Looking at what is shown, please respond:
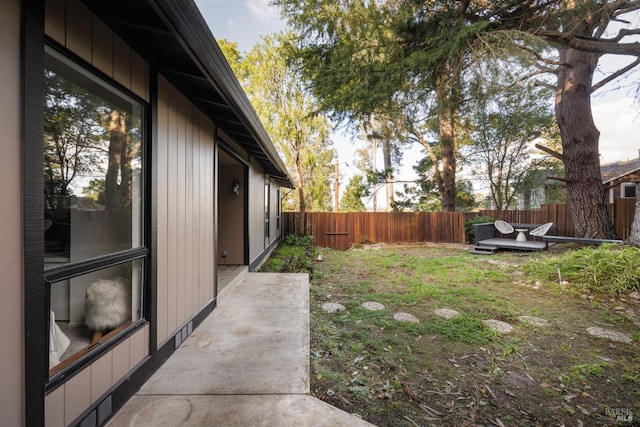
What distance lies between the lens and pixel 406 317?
11.1 ft

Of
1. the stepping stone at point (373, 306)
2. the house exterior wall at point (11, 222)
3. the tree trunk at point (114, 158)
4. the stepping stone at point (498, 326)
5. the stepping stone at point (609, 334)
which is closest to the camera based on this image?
the house exterior wall at point (11, 222)

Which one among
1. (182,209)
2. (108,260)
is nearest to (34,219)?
(108,260)

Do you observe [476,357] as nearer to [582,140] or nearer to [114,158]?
[114,158]

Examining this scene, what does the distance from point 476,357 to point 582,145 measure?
7222mm

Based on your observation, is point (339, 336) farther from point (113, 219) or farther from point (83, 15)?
Result: point (83, 15)

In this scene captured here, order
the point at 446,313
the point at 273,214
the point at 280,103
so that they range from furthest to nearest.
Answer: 1. the point at 280,103
2. the point at 273,214
3. the point at 446,313

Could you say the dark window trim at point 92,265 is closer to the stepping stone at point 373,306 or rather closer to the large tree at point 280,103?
the stepping stone at point 373,306

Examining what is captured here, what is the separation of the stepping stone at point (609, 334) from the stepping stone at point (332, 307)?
273 cm

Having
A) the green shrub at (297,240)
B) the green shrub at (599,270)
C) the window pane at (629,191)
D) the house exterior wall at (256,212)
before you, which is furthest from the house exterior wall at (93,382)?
the window pane at (629,191)

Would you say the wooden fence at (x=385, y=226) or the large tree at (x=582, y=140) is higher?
the large tree at (x=582, y=140)

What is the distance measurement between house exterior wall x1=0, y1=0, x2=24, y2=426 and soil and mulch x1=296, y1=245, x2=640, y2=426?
1562 millimetres

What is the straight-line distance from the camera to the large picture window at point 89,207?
138cm

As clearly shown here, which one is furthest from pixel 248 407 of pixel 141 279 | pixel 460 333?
pixel 460 333

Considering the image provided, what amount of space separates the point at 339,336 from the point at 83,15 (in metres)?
3.07
